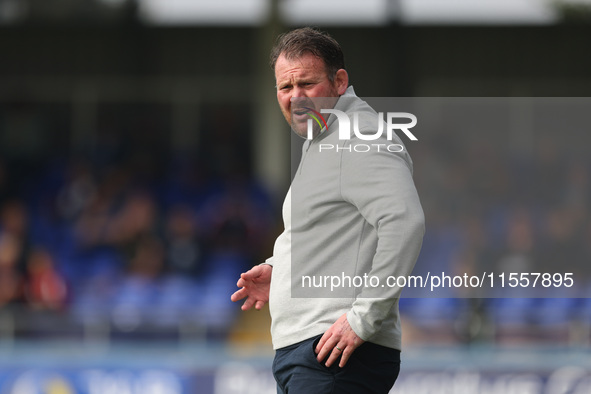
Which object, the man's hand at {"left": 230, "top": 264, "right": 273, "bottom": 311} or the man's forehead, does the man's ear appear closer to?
the man's forehead

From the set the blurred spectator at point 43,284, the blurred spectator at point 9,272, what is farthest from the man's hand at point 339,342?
the blurred spectator at point 9,272

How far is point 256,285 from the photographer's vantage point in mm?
2828

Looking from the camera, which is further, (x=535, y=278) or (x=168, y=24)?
(x=168, y=24)

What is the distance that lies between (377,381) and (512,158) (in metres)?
6.69

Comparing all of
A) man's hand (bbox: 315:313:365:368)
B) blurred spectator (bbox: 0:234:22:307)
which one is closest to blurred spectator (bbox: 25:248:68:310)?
blurred spectator (bbox: 0:234:22:307)

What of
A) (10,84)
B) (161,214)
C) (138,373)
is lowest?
(138,373)

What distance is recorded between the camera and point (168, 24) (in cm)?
1116

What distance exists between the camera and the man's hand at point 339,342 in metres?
2.37

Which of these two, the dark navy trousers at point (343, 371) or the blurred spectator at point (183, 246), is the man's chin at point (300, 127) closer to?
the dark navy trousers at point (343, 371)

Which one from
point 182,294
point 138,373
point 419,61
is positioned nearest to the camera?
point 138,373

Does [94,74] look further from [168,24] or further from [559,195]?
[559,195]

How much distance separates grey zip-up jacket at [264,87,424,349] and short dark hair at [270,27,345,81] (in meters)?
0.08

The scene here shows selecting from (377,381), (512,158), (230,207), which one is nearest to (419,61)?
(512,158)

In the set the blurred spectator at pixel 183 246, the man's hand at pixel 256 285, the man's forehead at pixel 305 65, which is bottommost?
the man's hand at pixel 256 285
